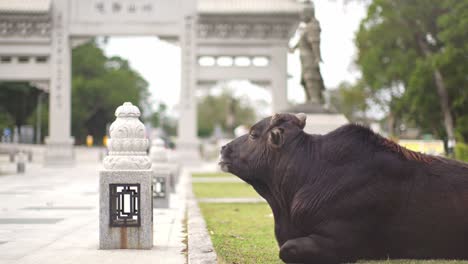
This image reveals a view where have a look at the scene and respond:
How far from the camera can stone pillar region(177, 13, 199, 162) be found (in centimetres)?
3675

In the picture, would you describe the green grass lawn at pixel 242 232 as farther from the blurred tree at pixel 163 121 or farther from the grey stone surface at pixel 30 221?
the blurred tree at pixel 163 121

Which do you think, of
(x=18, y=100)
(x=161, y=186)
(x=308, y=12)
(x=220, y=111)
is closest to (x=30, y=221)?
(x=161, y=186)

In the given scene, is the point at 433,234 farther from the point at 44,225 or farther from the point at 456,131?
the point at 456,131

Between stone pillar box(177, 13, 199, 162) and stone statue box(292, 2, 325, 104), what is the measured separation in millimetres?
21818

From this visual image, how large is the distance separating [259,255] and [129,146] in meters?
1.84

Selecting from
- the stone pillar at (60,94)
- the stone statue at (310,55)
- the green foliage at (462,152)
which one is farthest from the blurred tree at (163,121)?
the stone statue at (310,55)

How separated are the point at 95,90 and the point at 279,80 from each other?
3980 cm

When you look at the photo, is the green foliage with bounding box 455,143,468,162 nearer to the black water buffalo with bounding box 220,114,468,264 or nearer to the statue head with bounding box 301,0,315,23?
the statue head with bounding box 301,0,315,23

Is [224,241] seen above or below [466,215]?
below

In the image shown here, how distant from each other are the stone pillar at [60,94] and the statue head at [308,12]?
24.5 metres

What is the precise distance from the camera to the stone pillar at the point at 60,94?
3700 centimetres

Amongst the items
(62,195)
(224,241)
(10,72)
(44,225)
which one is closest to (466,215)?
(224,241)

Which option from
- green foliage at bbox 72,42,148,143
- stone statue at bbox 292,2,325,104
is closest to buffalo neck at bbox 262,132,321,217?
stone statue at bbox 292,2,325,104

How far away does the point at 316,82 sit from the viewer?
15.1 m
